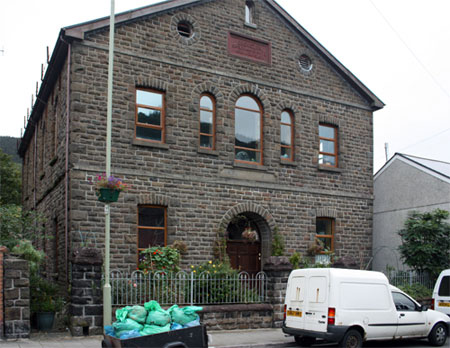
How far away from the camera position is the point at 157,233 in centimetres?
1720

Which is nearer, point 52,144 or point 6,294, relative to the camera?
point 6,294

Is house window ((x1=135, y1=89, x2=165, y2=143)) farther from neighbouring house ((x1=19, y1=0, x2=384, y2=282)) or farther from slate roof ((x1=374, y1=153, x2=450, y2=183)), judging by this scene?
slate roof ((x1=374, y1=153, x2=450, y2=183))

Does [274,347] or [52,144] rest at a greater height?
[52,144]

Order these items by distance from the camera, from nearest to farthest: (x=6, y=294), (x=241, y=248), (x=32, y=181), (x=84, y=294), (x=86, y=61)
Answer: (x=6, y=294), (x=84, y=294), (x=86, y=61), (x=241, y=248), (x=32, y=181)

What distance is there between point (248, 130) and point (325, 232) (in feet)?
A: 16.6

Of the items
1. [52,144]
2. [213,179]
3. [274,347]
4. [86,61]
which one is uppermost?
[86,61]

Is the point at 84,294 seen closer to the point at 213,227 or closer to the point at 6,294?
the point at 6,294

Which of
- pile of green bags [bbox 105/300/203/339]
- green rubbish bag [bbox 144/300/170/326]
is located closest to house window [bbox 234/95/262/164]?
pile of green bags [bbox 105/300/203/339]

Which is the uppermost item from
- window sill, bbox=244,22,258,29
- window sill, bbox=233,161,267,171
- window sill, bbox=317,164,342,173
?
window sill, bbox=244,22,258,29

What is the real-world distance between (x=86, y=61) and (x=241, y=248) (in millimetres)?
8227

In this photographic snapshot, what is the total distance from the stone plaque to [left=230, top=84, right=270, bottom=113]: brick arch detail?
3.62 feet

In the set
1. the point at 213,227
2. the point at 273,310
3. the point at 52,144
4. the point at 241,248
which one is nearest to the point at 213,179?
the point at 213,227

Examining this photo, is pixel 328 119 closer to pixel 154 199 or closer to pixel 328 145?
pixel 328 145

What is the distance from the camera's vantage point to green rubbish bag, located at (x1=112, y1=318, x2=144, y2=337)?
9656mm
